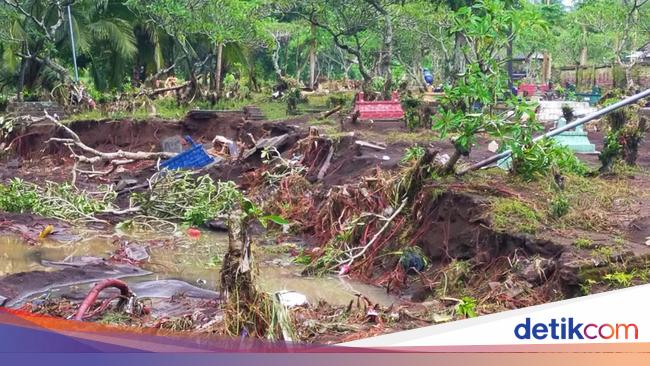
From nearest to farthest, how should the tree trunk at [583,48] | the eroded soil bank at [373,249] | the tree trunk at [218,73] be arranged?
the eroded soil bank at [373,249] → the tree trunk at [218,73] → the tree trunk at [583,48]

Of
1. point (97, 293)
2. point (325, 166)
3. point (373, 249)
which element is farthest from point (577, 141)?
point (97, 293)

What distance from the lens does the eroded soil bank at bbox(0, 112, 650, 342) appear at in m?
7.56

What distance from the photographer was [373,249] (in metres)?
11.1

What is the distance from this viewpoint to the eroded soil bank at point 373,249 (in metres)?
7.56

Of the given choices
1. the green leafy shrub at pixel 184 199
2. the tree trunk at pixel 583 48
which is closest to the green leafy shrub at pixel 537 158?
the green leafy shrub at pixel 184 199

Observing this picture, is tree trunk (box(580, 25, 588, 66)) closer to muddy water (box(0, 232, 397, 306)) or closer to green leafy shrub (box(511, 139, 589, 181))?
muddy water (box(0, 232, 397, 306))

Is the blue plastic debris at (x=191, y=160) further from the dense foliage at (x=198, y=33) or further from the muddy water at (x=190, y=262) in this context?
the dense foliage at (x=198, y=33)

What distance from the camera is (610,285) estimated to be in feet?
23.8

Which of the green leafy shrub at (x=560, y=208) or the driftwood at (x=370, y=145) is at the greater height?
the green leafy shrub at (x=560, y=208)

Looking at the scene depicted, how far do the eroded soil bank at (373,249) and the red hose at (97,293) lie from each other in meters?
0.26

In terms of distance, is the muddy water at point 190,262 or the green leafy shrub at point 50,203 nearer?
the muddy water at point 190,262

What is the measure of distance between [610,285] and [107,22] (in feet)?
86.8

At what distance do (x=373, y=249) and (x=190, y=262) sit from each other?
10.5 feet

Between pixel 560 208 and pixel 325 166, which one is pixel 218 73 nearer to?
pixel 325 166
